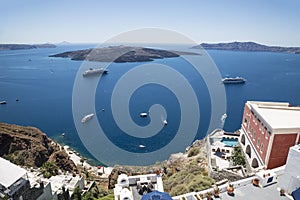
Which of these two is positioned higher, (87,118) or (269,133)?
(269,133)

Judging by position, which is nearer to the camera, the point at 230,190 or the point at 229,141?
the point at 230,190

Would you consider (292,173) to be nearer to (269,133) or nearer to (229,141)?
(269,133)

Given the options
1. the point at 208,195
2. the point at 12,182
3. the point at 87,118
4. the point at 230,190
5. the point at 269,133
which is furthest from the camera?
the point at 87,118

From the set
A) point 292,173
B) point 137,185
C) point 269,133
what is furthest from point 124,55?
point 292,173

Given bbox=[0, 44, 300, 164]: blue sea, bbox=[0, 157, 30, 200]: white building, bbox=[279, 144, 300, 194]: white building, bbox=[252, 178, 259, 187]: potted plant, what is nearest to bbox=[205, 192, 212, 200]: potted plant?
bbox=[252, 178, 259, 187]: potted plant

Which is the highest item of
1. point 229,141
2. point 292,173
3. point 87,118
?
point 292,173

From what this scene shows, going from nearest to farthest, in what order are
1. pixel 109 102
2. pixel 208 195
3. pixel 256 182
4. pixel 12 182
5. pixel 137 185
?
pixel 208 195
pixel 256 182
pixel 137 185
pixel 12 182
pixel 109 102

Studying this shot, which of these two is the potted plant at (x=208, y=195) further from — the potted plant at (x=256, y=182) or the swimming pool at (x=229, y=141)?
the swimming pool at (x=229, y=141)

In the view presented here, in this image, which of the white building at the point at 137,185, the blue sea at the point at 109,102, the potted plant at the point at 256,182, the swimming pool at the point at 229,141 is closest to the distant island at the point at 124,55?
the blue sea at the point at 109,102
